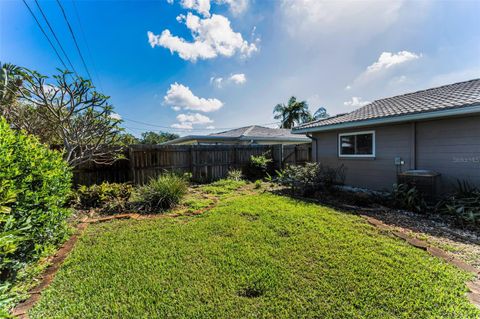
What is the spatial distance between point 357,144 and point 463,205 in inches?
133

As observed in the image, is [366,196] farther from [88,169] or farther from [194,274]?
[88,169]

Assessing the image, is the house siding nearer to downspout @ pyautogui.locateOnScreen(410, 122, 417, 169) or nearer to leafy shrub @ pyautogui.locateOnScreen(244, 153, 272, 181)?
downspout @ pyautogui.locateOnScreen(410, 122, 417, 169)

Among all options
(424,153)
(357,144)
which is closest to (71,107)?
(357,144)

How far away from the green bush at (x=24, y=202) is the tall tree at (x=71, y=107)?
212 cm

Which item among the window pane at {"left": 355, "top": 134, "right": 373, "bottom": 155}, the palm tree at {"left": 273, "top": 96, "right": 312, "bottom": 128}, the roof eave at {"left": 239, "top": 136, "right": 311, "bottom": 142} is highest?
the palm tree at {"left": 273, "top": 96, "right": 312, "bottom": 128}

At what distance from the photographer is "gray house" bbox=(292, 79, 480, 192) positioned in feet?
15.4

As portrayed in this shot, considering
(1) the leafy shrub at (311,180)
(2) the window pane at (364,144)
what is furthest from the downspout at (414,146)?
(1) the leafy shrub at (311,180)

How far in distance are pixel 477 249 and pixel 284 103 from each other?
24.7 metres

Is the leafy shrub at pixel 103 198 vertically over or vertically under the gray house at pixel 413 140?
under

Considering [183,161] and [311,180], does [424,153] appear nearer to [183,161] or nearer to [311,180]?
[311,180]

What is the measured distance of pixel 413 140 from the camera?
18.2 ft

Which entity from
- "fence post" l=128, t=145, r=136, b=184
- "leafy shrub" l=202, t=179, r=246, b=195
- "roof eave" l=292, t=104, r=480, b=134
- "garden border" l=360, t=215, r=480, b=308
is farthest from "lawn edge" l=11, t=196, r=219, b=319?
"roof eave" l=292, t=104, r=480, b=134

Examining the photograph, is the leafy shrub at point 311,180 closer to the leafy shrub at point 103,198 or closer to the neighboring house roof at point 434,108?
the neighboring house roof at point 434,108

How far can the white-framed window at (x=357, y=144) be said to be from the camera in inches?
262
